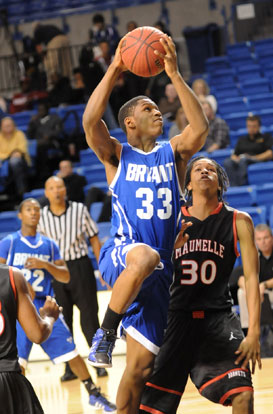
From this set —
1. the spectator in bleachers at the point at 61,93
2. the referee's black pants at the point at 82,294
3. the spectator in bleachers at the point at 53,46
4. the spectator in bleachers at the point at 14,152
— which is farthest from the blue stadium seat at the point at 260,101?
the referee's black pants at the point at 82,294

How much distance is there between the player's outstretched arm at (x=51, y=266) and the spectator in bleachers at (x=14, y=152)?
4.87 metres

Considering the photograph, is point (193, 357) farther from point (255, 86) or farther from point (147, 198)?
point (255, 86)

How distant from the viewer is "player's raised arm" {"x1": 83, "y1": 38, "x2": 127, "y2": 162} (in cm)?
429

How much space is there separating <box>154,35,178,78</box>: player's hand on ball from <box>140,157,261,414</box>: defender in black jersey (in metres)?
0.64

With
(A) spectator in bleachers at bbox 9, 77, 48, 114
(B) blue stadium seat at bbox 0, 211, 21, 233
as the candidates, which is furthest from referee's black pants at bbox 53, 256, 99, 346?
(A) spectator in bleachers at bbox 9, 77, 48, 114

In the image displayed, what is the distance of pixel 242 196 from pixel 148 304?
5.73 m

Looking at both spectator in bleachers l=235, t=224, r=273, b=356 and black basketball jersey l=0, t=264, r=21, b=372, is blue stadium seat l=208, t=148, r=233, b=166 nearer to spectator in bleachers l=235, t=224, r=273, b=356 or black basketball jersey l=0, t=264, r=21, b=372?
spectator in bleachers l=235, t=224, r=273, b=356

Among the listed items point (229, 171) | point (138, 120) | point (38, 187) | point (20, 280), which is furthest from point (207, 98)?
point (20, 280)

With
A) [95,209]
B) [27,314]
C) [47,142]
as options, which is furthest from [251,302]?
[47,142]

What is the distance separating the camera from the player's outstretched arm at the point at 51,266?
259 inches

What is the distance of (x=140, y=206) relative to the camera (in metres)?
4.29

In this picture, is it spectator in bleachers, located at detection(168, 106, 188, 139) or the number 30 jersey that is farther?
spectator in bleachers, located at detection(168, 106, 188, 139)

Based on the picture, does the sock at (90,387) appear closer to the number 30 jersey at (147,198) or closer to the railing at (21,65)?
the number 30 jersey at (147,198)

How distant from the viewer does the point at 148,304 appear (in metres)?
4.26
